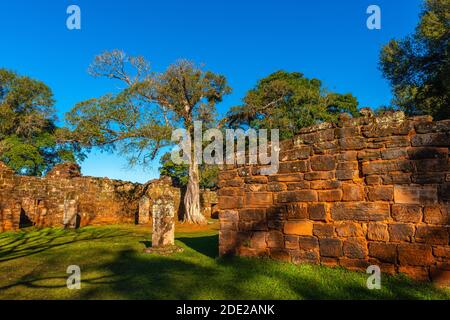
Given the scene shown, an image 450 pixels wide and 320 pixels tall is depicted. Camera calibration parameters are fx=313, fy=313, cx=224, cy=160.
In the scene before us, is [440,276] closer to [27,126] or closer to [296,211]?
[296,211]

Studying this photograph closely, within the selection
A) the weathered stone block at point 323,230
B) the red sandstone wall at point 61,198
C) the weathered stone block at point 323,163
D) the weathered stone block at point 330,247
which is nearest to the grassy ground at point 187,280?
the weathered stone block at point 330,247

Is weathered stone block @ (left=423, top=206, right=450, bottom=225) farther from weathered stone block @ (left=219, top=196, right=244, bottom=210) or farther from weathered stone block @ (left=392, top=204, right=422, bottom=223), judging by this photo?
weathered stone block @ (left=219, top=196, right=244, bottom=210)

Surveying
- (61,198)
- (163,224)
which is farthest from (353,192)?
(61,198)

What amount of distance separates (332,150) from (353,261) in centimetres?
211

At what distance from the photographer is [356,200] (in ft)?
19.1

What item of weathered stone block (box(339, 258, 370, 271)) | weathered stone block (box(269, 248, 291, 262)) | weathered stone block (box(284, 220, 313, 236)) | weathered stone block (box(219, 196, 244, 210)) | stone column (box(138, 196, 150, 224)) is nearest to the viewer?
weathered stone block (box(339, 258, 370, 271))

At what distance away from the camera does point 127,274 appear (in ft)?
20.7

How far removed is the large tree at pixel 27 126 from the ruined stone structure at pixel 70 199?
10.4m

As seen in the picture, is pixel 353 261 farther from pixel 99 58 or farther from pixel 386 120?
pixel 99 58

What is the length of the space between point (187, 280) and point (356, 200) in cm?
345

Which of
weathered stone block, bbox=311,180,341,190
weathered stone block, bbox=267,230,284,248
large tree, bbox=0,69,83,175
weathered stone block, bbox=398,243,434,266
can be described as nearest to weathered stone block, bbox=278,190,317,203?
weathered stone block, bbox=311,180,341,190

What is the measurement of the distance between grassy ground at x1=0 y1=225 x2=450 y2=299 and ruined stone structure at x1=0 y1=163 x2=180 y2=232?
8.51m

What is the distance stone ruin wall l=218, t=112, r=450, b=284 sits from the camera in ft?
16.9
